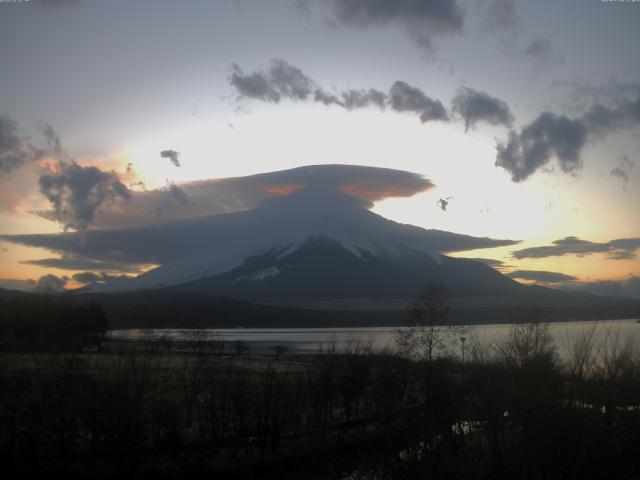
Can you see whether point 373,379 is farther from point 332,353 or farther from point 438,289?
point 438,289

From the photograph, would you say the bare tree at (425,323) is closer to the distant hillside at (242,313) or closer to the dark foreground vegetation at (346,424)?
the dark foreground vegetation at (346,424)

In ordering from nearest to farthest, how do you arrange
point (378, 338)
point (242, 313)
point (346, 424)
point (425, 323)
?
point (346, 424)
point (425, 323)
point (378, 338)
point (242, 313)

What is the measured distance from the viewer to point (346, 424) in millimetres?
29656

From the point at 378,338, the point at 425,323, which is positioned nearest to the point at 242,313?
the point at 378,338

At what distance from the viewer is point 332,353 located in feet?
121

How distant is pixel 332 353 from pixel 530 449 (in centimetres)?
2575

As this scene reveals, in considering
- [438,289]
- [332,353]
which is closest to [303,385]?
[332,353]

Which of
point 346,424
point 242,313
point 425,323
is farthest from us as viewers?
point 242,313

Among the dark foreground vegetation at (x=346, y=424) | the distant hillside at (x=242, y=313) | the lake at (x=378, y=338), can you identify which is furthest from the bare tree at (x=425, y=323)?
the distant hillside at (x=242, y=313)

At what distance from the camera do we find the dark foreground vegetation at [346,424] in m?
12.2

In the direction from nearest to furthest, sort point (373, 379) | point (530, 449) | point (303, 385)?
1. point (530, 449)
2. point (303, 385)
3. point (373, 379)

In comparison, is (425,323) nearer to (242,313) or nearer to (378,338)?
(378,338)

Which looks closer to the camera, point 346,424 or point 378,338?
point 346,424

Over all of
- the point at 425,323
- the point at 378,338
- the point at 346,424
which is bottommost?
the point at 378,338
